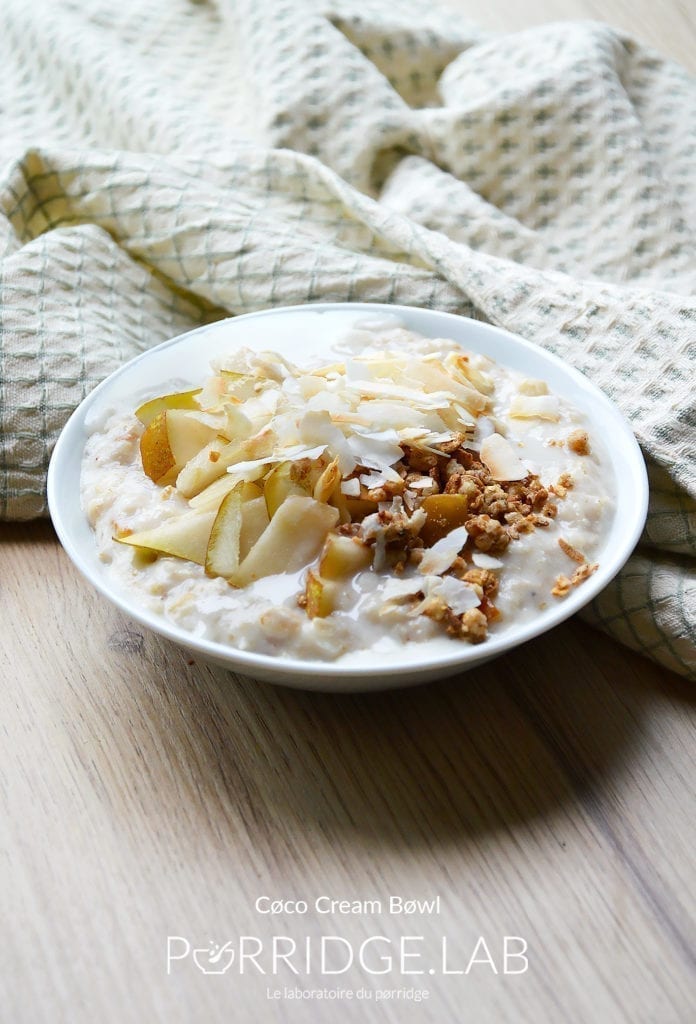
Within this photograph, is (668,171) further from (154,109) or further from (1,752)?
(1,752)

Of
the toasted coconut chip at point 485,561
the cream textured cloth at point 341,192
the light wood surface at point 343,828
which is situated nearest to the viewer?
the light wood surface at point 343,828

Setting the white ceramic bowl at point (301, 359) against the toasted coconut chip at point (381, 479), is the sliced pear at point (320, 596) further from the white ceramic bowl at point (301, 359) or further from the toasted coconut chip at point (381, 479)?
the toasted coconut chip at point (381, 479)

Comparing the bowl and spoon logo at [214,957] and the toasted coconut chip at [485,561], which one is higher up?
the toasted coconut chip at [485,561]

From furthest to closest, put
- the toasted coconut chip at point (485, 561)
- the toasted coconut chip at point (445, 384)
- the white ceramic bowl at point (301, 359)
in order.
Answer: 1. the toasted coconut chip at point (445, 384)
2. the toasted coconut chip at point (485, 561)
3. the white ceramic bowl at point (301, 359)

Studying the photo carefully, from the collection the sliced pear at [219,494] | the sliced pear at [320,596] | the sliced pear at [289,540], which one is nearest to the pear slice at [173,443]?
the sliced pear at [219,494]

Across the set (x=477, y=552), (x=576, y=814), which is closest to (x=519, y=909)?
(x=576, y=814)

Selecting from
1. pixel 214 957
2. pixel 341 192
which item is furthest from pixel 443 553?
pixel 341 192

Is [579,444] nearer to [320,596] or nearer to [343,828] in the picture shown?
[320,596]
